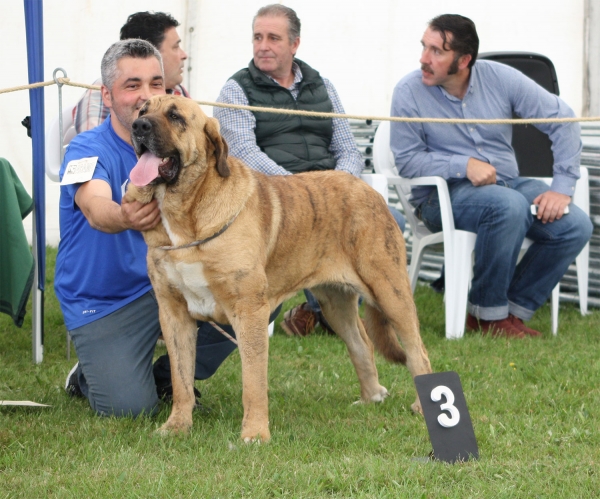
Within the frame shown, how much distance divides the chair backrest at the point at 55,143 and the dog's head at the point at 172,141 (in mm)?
2349

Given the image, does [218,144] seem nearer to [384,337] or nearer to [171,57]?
[384,337]

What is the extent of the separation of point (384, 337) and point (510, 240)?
193 cm

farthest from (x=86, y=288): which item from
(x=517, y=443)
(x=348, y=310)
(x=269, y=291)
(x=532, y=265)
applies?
(x=532, y=265)

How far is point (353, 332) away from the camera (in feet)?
14.1

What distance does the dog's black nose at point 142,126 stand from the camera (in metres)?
3.26

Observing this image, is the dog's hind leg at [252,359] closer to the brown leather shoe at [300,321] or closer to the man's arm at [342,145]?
the brown leather shoe at [300,321]

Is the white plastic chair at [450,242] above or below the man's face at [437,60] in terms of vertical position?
below

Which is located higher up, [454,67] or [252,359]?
[454,67]

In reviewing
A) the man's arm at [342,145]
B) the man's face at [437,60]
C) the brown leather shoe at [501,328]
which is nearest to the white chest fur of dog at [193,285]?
the man's arm at [342,145]

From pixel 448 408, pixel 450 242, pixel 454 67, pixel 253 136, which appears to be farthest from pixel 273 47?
pixel 448 408

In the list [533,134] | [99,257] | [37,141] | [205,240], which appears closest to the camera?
[205,240]

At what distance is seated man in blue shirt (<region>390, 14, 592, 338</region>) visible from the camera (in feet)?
19.3

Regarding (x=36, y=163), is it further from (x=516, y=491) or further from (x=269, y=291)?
(x=516, y=491)

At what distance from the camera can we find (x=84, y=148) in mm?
3916
